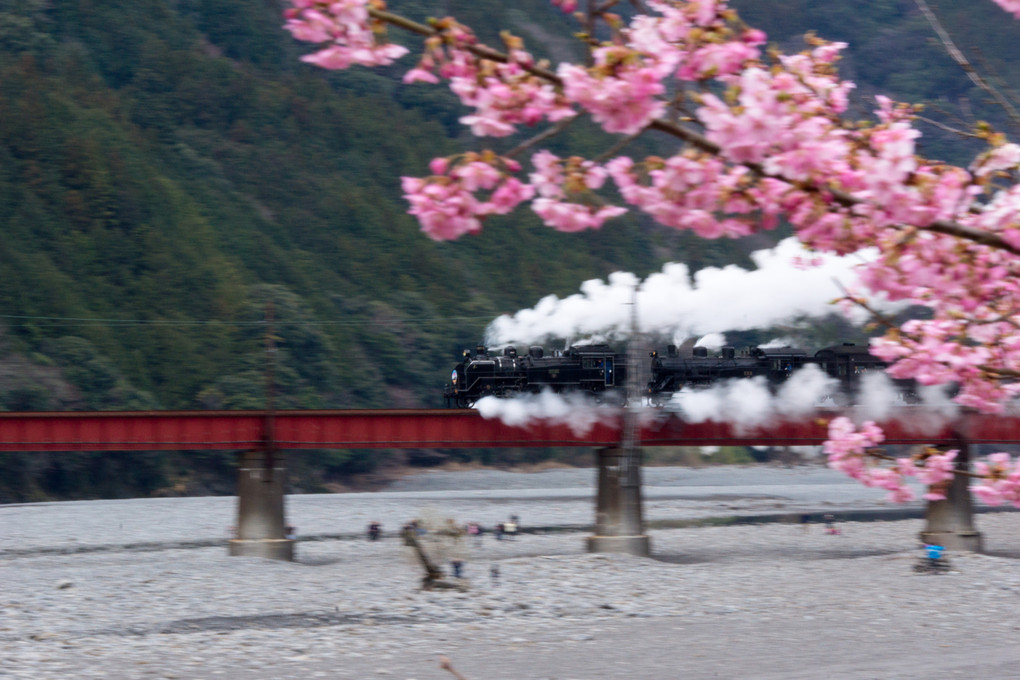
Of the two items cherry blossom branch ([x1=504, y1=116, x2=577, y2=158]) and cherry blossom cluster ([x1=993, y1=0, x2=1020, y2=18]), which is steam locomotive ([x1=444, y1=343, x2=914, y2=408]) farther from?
cherry blossom branch ([x1=504, y1=116, x2=577, y2=158])

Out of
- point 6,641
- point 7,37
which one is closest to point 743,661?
point 6,641

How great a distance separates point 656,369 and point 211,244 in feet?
328

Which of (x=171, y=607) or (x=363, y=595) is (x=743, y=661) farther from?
(x=171, y=607)

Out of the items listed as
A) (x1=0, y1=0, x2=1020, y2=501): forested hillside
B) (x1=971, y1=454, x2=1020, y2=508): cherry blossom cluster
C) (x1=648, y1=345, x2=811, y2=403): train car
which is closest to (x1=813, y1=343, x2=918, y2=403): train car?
(x1=648, y1=345, x2=811, y2=403): train car

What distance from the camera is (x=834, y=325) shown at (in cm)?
7262

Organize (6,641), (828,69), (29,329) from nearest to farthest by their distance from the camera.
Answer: (828,69) < (6,641) < (29,329)

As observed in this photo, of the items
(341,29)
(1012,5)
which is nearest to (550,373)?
(1012,5)

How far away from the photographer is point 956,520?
193 ft

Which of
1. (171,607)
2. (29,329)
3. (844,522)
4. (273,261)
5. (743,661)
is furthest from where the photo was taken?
(273,261)

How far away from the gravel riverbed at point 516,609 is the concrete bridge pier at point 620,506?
1230 millimetres

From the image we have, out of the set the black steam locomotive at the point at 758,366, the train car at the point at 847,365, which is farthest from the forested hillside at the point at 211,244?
the train car at the point at 847,365

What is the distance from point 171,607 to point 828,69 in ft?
124

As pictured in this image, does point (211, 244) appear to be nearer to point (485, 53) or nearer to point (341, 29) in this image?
point (341, 29)

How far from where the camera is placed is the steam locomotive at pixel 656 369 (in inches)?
2098
